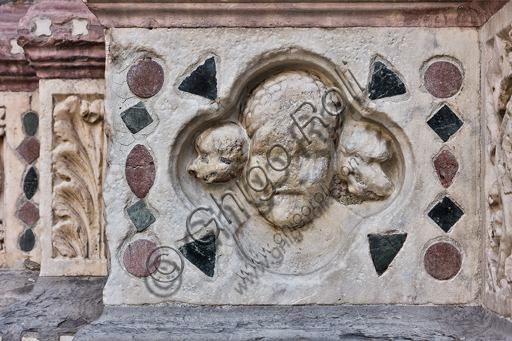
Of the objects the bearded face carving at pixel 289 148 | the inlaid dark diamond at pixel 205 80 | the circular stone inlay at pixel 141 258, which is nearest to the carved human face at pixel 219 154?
the bearded face carving at pixel 289 148

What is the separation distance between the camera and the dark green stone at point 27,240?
1.94m

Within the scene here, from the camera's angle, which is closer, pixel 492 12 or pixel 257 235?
pixel 492 12

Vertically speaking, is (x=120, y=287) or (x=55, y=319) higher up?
(x=120, y=287)

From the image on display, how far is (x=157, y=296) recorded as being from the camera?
1.49 m

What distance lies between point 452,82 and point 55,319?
1.56 metres

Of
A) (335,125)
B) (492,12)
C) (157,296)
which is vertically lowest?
(157,296)

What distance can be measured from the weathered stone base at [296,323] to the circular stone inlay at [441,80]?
2.20 ft

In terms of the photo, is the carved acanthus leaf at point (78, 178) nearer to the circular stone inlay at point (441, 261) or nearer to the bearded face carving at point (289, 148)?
the bearded face carving at point (289, 148)

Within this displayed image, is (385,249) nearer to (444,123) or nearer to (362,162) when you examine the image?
→ (362,162)

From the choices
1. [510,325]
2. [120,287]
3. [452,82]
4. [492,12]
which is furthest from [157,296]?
[492,12]

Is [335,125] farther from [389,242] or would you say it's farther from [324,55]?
[389,242]

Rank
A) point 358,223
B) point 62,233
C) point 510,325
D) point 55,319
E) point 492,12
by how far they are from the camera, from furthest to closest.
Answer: point 62,233
point 55,319
point 358,223
point 492,12
point 510,325

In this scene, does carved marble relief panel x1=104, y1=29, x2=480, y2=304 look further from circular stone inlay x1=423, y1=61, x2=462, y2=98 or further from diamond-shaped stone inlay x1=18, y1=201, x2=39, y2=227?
diamond-shaped stone inlay x1=18, y1=201, x2=39, y2=227

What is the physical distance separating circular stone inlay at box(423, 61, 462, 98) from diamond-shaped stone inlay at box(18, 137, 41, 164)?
150cm
